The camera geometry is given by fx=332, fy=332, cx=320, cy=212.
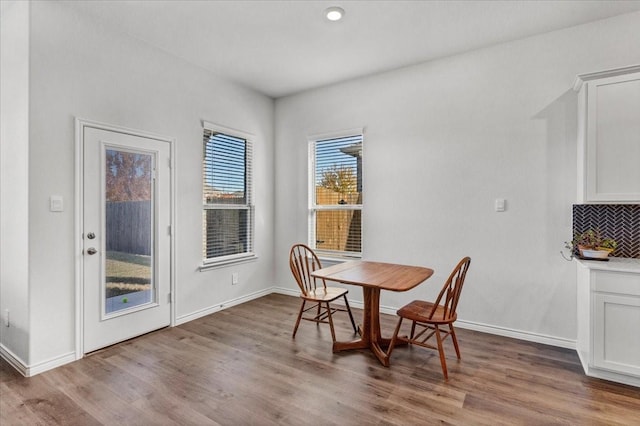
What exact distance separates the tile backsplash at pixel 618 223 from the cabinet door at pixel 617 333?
25.5 inches

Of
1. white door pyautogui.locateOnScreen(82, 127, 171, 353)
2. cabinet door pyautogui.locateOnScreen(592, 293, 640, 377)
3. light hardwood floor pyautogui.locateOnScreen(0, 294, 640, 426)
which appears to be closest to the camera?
light hardwood floor pyautogui.locateOnScreen(0, 294, 640, 426)

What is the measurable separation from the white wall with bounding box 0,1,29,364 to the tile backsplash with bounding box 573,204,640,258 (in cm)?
461

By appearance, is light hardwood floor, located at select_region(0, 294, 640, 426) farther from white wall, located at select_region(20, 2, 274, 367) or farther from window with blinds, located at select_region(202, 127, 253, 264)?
window with blinds, located at select_region(202, 127, 253, 264)

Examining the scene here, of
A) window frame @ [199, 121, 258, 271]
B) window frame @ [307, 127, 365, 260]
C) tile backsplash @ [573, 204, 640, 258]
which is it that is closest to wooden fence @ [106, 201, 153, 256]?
window frame @ [199, 121, 258, 271]

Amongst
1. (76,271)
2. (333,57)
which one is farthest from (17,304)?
(333,57)

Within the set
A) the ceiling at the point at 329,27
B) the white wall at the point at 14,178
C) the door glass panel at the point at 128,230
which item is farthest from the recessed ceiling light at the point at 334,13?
the white wall at the point at 14,178

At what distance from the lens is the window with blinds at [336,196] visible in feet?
14.1

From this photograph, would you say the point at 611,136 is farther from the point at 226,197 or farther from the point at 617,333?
the point at 226,197

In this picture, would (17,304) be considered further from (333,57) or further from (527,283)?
(527,283)

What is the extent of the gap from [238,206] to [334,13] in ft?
8.58

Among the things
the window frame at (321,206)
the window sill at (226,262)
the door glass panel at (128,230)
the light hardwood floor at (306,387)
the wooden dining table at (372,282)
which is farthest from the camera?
the window frame at (321,206)

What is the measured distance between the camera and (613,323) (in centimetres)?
238

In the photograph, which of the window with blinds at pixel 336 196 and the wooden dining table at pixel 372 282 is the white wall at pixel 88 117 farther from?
the wooden dining table at pixel 372 282

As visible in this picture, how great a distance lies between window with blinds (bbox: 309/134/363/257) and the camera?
4297mm
